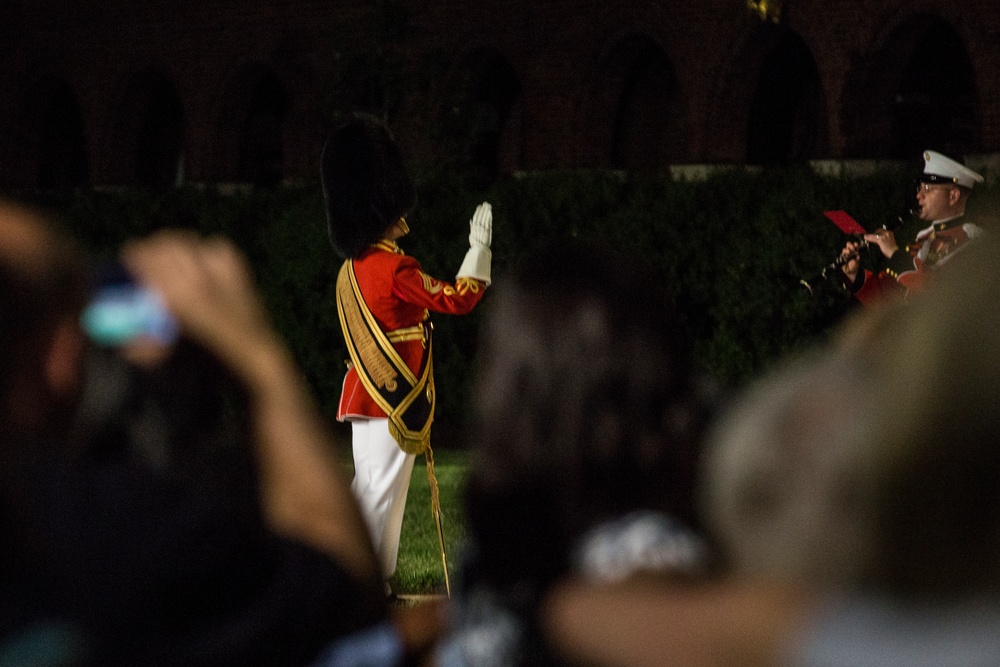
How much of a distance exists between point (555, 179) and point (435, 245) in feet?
3.91

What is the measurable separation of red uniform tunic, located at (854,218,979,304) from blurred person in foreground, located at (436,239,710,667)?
545 centimetres

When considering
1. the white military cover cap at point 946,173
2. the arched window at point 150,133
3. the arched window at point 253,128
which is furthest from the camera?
the arched window at point 150,133

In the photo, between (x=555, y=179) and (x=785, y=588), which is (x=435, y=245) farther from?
(x=785, y=588)

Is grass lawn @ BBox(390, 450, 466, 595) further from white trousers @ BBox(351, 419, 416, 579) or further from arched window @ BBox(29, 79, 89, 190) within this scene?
arched window @ BBox(29, 79, 89, 190)

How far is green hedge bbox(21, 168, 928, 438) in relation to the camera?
1179 centimetres

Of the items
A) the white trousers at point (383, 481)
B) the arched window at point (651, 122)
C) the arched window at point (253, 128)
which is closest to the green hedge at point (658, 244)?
the white trousers at point (383, 481)

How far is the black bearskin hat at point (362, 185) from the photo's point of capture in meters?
7.25

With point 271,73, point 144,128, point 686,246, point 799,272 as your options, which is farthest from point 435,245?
point 144,128

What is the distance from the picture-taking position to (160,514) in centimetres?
178

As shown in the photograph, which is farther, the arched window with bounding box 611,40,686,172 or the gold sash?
the arched window with bounding box 611,40,686,172

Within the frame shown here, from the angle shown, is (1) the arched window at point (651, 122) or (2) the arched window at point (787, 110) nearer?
(2) the arched window at point (787, 110)

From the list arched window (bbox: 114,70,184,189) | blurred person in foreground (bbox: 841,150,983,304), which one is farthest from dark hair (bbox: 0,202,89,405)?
arched window (bbox: 114,70,184,189)

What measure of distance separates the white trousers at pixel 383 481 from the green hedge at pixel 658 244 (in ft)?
11.7

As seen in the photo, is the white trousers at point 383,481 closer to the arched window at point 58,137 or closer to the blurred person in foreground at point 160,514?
the blurred person in foreground at point 160,514
